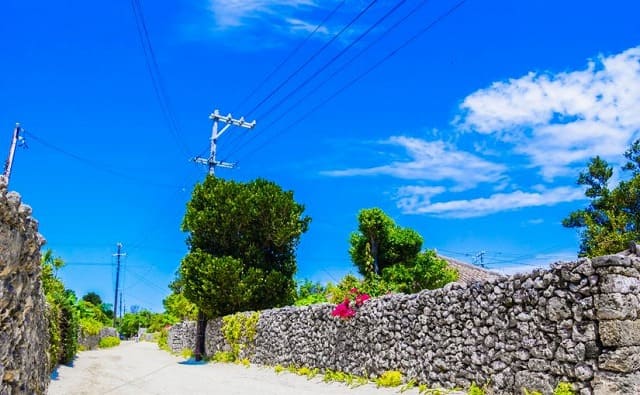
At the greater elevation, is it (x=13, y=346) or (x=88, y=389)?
(x=13, y=346)

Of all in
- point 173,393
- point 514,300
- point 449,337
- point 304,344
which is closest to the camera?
point 514,300

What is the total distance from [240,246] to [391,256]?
21.2ft

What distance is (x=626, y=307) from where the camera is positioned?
672 cm

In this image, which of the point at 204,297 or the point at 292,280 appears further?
the point at 292,280

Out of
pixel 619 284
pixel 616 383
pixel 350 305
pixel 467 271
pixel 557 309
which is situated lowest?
pixel 616 383

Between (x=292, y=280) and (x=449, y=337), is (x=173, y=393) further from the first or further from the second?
(x=292, y=280)

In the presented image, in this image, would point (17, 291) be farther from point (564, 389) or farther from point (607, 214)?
point (607, 214)

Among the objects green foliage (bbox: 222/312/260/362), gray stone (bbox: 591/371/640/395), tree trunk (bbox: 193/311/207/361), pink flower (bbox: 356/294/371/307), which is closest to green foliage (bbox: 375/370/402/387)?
pink flower (bbox: 356/294/371/307)

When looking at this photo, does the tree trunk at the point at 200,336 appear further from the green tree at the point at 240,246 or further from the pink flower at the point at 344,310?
the pink flower at the point at 344,310

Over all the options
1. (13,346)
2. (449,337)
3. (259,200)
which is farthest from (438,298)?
(259,200)

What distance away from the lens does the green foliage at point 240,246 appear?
69.2 feet

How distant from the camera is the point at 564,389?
7117mm

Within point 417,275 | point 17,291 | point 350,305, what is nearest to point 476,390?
point 350,305

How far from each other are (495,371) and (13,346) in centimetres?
699
